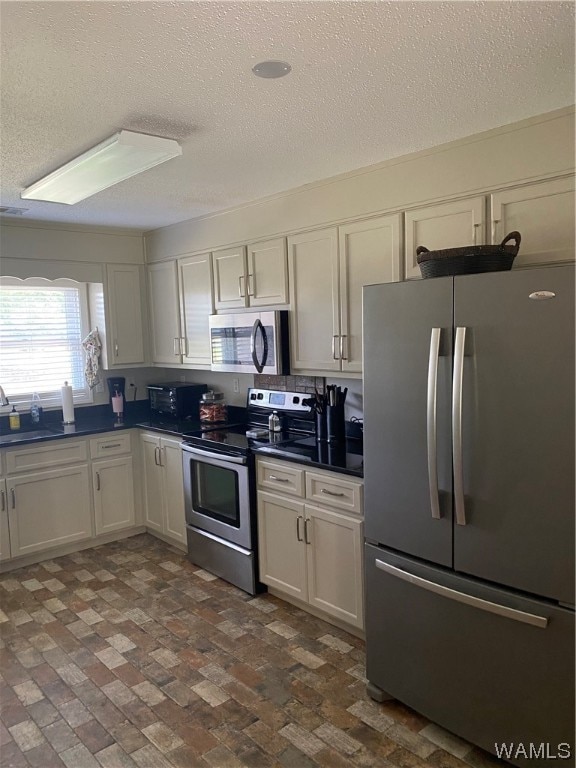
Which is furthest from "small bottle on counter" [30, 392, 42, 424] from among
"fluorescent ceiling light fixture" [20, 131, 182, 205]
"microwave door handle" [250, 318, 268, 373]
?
"microwave door handle" [250, 318, 268, 373]

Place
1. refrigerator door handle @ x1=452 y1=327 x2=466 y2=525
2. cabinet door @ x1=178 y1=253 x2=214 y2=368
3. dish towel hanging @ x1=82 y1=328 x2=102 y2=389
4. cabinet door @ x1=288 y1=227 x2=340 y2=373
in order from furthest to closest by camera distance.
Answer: dish towel hanging @ x1=82 y1=328 x2=102 y2=389, cabinet door @ x1=178 y1=253 x2=214 y2=368, cabinet door @ x1=288 y1=227 x2=340 y2=373, refrigerator door handle @ x1=452 y1=327 x2=466 y2=525

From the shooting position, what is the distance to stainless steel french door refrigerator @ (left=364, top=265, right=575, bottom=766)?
6.08 ft

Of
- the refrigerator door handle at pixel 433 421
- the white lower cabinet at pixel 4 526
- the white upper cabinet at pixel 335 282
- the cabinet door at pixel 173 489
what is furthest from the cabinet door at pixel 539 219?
the white lower cabinet at pixel 4 526

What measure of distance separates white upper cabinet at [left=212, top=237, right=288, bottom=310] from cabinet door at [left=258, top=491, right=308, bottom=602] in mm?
1248

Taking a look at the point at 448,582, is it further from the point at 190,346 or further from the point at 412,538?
the point at 190,346

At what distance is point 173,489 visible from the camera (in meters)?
4.15

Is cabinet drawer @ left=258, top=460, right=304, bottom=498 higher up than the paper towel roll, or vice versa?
the paper towel roll

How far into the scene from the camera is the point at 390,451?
2312 millimetres

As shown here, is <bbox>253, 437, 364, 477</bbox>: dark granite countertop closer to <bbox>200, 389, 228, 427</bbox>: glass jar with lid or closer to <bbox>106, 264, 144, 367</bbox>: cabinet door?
<bbox>200, 389, 228, 427</bbox>: glass jar with lid

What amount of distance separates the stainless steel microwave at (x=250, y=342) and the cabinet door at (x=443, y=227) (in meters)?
0.95

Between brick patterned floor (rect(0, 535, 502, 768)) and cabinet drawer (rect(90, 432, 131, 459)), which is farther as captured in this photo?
cabinet drawer (rect(90, 432, 131, 459))

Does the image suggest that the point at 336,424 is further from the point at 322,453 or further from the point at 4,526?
the point at 4,526

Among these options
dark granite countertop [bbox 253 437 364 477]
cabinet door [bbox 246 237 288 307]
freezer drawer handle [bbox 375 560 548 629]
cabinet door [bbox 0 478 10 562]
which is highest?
cabinet door [bbox 246 237 288 307]

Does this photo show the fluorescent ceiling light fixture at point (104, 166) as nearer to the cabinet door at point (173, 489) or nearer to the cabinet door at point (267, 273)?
the cabinet door at point (267, 273)
